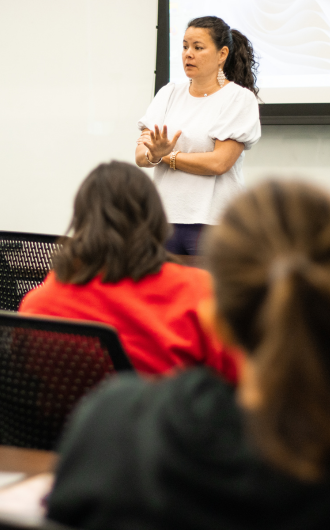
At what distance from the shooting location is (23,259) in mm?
1542

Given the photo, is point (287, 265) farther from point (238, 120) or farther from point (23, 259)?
point (238, 120)

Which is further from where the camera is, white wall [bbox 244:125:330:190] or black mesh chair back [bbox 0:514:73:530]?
white wall [bbox 244:125:330:190]

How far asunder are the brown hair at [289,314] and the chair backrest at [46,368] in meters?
0.36

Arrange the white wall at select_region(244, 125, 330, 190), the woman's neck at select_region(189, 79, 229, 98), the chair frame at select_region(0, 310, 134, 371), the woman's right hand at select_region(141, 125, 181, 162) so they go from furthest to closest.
→ the white wall at select_region(244, 125, 330, 190)
the woman's neck at select_region(189, 79, 229, 98)
the woman's right hand at select_region(141, 125, 181, 162)
the chair frame at select_region(0, 310, 134, 371)

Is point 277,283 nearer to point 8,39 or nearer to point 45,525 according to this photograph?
point 45,525

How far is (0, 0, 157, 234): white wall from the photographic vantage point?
11.8ft

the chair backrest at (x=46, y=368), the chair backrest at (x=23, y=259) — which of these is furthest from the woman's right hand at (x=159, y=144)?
the chair backrest at (x=46, y=368)

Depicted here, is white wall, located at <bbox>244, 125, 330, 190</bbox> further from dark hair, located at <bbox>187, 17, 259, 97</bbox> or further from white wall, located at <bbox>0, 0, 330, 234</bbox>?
dark hair, located at <bbox>187, 17, 259, 97</bbox>

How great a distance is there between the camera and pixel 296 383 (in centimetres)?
48

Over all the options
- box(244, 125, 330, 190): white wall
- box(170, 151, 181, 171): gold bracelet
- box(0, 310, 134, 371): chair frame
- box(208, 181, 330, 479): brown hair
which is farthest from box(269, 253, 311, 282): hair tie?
box(244, 125, 330, 190): white wall

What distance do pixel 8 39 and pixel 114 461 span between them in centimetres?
378

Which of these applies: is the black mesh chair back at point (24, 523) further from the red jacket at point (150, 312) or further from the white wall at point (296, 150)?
the white wall at point (296, 150)

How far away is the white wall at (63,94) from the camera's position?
359 cm

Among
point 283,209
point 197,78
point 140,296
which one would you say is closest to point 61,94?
point 197,78
